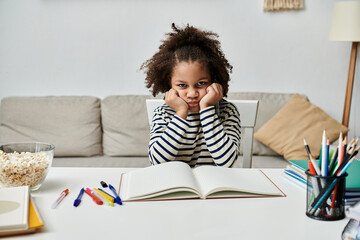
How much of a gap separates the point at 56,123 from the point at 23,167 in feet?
5.59

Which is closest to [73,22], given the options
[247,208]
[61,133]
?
[61,133]

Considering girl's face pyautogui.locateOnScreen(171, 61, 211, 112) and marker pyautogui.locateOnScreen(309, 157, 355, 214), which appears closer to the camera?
marker pyautogui.locateOnScreen(309, 157, 355, 214)

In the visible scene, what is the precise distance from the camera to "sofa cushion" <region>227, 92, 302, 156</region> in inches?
104

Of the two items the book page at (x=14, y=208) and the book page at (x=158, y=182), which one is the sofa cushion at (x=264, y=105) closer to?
the book page at (x=158, y=182)

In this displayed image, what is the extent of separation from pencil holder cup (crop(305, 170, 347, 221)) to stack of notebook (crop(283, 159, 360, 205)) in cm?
9

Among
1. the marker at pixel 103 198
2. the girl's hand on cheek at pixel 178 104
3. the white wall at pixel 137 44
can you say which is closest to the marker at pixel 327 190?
the marker at pixel 103 198

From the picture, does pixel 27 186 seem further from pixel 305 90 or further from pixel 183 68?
pixel 305 90

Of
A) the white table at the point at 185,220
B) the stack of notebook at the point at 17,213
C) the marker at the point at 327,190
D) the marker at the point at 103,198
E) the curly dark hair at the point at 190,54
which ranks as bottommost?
the marker at the point at 103,198

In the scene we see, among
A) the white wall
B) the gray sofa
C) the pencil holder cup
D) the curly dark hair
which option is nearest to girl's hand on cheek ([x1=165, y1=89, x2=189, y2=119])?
the curly dark hair

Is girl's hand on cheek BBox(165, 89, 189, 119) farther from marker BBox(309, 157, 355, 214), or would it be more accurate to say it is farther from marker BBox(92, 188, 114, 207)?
marker BBox(309, 157, 355, 214)

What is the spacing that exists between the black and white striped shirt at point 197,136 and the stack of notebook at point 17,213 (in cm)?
54

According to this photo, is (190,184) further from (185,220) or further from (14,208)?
(14,208)

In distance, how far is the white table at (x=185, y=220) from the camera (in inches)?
29.2

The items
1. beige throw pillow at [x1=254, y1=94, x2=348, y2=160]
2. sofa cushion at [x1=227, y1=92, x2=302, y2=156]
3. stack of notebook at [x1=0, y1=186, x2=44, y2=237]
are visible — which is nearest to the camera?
stack of notebook at [x1=0, y1=186, x2=44, y2=237]
